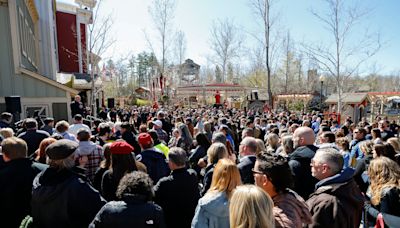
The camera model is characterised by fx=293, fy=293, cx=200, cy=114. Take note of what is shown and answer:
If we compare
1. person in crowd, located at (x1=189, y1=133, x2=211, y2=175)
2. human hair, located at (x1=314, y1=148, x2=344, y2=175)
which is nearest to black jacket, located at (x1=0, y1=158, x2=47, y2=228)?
person in crowd, located at (x1=189, y1=133, x2=211, y2=175)

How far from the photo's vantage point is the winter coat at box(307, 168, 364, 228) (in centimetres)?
266

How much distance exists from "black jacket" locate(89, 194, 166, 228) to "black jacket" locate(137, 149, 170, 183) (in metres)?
2.02

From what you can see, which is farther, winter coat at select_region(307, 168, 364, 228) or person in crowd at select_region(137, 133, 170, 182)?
person in crowd at select_region(137, 133, 170, 182)

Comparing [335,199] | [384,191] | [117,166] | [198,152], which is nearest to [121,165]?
[117,166]

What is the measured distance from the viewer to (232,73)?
53.0m

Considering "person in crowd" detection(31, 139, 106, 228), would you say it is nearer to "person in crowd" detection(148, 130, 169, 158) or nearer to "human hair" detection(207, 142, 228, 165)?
"human hair" detection(207, 142, 228, 165)

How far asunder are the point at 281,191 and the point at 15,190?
290 cm

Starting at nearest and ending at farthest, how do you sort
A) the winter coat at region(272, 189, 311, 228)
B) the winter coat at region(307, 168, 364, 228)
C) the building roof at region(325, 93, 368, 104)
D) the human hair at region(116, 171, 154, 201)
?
the winter coat at region(272, 189, 311, 228), the human hair at region(116, 171, 154, 201), the winter coat at region(307, 168, 364, 228), the building roof at region(325, 93, 368, 104)

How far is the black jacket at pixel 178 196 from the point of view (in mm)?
3553

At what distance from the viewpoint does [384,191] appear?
3.35 m

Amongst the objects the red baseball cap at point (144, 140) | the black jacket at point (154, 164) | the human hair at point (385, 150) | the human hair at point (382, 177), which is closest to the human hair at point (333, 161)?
the human hair at point (382, 177)

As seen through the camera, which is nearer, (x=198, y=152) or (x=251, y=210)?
(x=251, y=210)

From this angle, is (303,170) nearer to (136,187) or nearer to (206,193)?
(206,193)

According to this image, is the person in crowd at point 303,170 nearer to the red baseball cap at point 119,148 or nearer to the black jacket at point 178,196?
the black jacket at point 178,196
